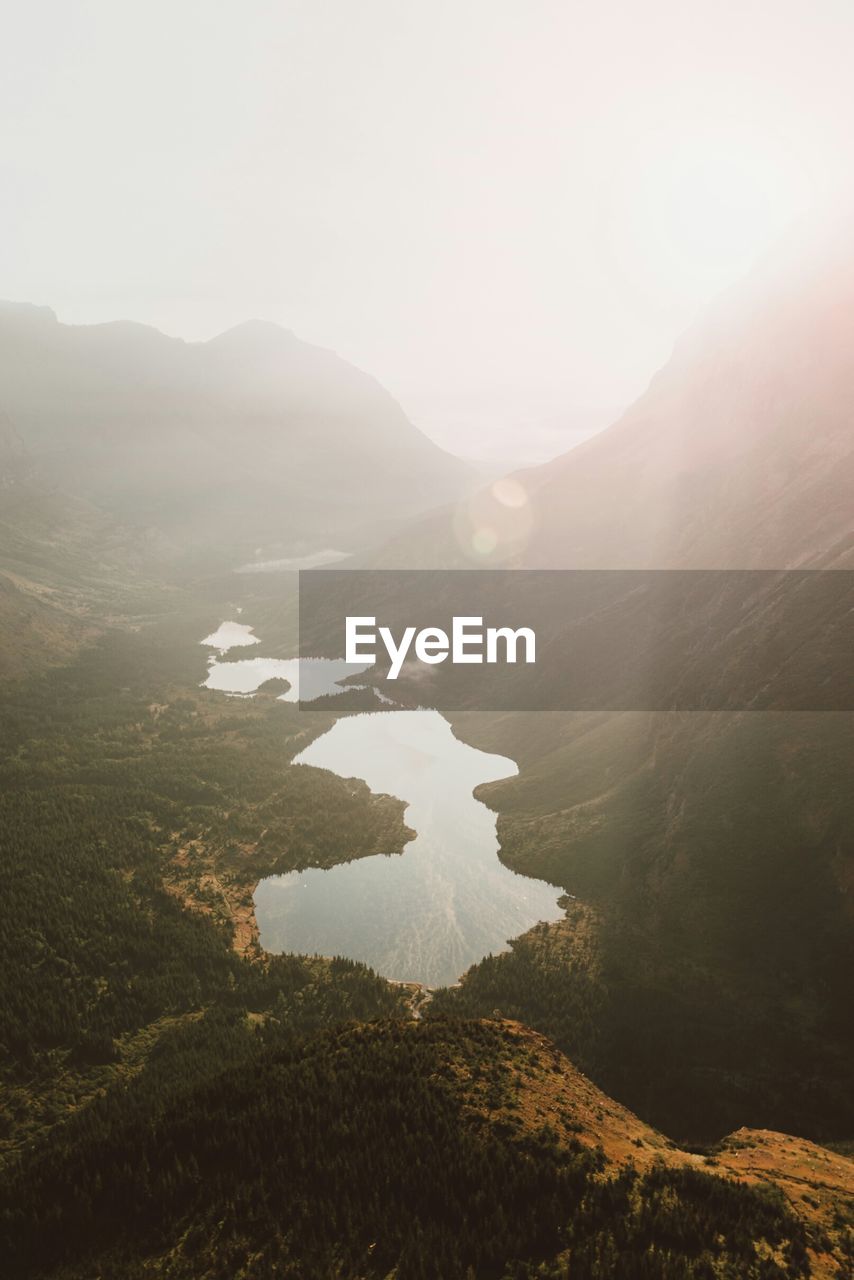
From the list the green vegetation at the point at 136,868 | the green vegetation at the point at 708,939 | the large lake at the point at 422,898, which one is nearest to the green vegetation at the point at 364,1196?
the green vegetation at the point at 136,868

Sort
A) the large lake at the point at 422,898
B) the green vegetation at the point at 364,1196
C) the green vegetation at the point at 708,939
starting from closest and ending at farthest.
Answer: the green vegetation at the point at 364,1196
the green vegetation at the point at 708,939
the large lake at the point at 422,898

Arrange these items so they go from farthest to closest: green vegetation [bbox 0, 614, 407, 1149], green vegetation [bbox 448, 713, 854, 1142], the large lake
→ the large lake
green vegetation [bbox 0, 614, 407, 1149]
green vegetation [bbox 448, 713, 854, 1142]

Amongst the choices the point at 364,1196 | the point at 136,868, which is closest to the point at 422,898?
the point at 136,868

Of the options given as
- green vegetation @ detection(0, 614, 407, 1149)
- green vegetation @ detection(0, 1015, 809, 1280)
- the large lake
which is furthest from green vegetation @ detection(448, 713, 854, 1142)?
green vegetation @ detection(0, 614, 407, 1149)

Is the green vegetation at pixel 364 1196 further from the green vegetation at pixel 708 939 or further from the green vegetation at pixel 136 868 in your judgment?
the green vegetation at pixel 708 939

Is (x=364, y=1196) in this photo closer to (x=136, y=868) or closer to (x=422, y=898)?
(x=422, y=898)

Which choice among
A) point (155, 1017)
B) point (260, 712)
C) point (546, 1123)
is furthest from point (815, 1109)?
point (260, 712)

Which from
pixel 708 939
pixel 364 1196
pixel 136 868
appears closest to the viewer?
pixel 364 1196

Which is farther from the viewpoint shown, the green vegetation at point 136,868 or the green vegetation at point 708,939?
the green vegetation at point 136,868

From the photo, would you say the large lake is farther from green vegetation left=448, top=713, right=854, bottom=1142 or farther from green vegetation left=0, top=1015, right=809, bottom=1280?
green vegetation left=0, top=1015, right=809, bottom=1280
